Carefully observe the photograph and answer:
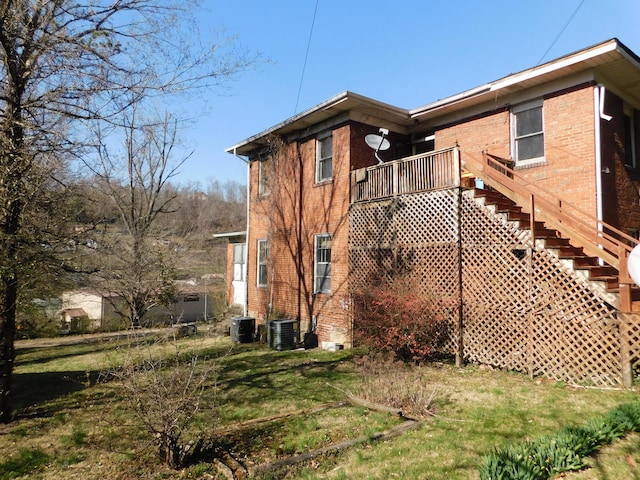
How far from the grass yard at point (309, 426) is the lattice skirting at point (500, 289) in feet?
1.58

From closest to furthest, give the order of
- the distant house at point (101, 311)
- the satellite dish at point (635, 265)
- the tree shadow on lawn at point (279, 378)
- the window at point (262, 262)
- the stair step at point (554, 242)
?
the satellite dish at point (635, 265)
the tree shadow on lawn at point (279, 378)
the stair step at point (554, 242)
the window at point (262, 262)
the distant house at point (101, 311)

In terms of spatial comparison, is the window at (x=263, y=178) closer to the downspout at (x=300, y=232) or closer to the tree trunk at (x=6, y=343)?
the downspout at (x=300, y=232)

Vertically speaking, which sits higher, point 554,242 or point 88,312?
point 554,242

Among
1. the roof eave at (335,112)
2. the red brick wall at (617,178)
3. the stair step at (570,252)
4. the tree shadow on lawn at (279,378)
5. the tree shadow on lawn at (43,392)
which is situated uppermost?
the roof eave at (335,112)

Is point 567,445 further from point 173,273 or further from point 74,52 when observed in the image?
point 173,273

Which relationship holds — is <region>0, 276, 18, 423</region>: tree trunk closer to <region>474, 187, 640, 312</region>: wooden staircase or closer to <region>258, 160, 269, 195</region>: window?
<region>474, 187, 640, 312</region>: wooden staircase

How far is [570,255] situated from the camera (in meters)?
7.59

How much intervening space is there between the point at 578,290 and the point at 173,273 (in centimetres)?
1618

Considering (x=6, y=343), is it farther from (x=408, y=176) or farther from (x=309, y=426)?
(x=408, y=176)

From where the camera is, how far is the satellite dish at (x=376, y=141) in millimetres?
11438

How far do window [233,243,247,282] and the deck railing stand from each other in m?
10.2

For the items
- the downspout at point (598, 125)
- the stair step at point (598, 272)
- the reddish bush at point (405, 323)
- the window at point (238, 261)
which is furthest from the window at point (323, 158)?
the window at point (238, 261)

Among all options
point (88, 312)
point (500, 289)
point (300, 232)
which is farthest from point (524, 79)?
point (88, 312)

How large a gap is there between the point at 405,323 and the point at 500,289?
6.69 ft
